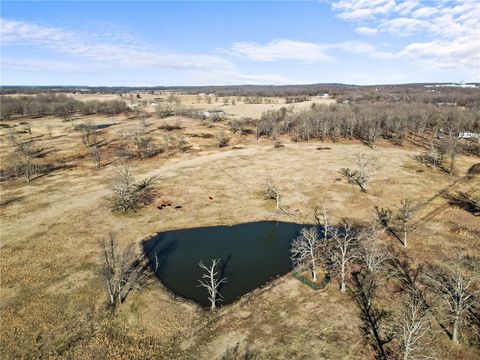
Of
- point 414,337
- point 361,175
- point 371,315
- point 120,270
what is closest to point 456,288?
point 414,337

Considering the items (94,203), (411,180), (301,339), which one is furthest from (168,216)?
(411,180)

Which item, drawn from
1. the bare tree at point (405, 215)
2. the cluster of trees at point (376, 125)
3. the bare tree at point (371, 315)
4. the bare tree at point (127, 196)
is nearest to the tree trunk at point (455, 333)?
the bare tree at point (371, 315)

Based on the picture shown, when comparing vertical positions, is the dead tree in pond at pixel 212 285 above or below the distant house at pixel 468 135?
below

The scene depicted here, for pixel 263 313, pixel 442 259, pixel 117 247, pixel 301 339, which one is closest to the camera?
pixel 301 339

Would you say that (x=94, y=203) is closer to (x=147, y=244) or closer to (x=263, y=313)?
(x=147, y=244)

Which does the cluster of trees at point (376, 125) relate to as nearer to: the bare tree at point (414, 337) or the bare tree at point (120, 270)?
the bare tree at point (120, 270)

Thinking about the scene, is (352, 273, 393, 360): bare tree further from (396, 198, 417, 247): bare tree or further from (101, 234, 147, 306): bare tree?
(101, 234, 147, 306): bare tree
